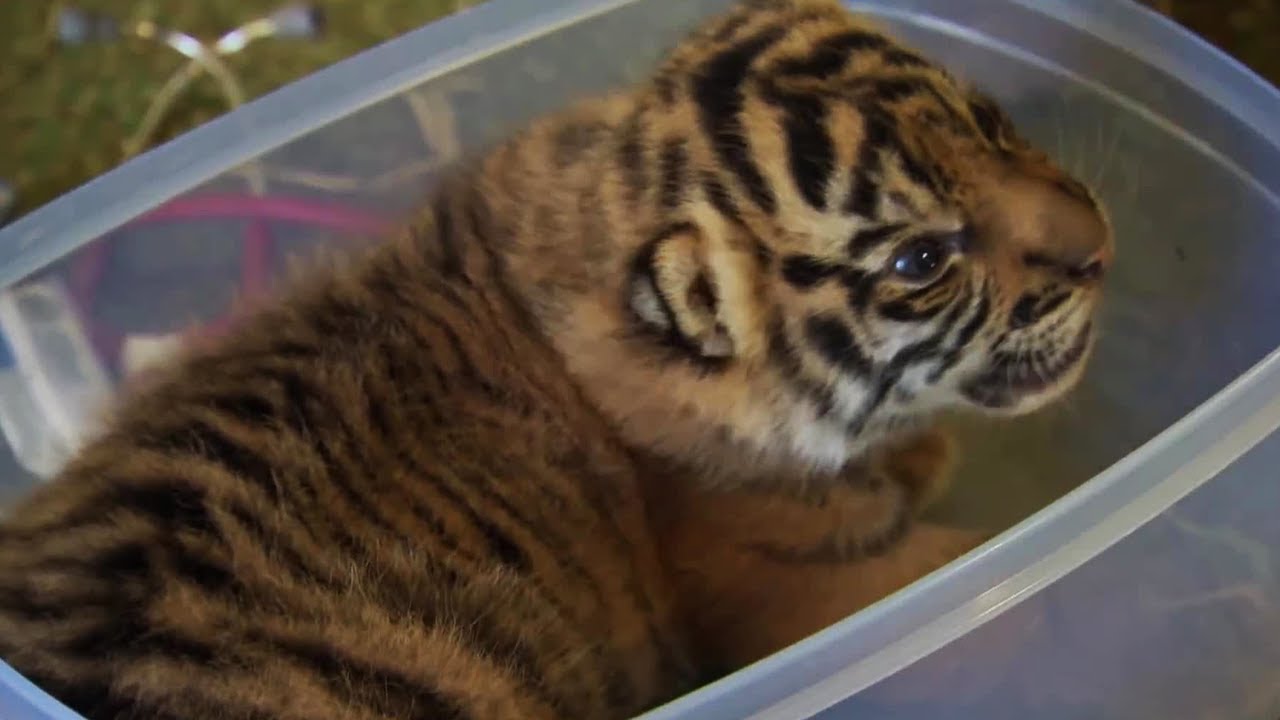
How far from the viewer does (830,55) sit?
0.82m

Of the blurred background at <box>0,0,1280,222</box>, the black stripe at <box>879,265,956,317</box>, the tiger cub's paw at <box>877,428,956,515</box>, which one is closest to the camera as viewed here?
the black stripe at <box>879,265,956,317</box>

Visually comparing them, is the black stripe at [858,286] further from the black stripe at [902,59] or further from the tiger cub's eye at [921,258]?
the black stripe at [902,59]

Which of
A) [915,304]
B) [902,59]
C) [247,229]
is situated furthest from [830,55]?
[247,229]

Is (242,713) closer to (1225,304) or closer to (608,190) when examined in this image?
(608,190)

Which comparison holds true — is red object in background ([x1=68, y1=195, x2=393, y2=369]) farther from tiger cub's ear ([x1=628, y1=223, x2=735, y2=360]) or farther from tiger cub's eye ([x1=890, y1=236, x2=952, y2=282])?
tiger cub's eye ([x1=890, y1=236, x2=952, y2=282])

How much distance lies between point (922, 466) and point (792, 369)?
25cm

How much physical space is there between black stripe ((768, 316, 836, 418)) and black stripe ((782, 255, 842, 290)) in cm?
3

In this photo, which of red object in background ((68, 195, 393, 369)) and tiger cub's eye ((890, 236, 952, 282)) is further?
red object in background ((68, 195, 393, 369))

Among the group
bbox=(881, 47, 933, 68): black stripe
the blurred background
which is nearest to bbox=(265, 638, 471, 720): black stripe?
bbox=(881, 47, 933, 68): black stripe

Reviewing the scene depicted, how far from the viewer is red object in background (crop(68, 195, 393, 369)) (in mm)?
1075

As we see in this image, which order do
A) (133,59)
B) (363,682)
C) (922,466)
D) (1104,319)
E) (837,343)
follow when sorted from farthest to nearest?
1. (133,59)
2. (1104,319)
3. (922,466)
4. (837,343)
5. (363,682)

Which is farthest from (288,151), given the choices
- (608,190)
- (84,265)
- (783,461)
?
(783,461)

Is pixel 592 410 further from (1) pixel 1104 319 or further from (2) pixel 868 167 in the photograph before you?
(1) pixel 1104 319

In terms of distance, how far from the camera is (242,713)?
66 centimetres
